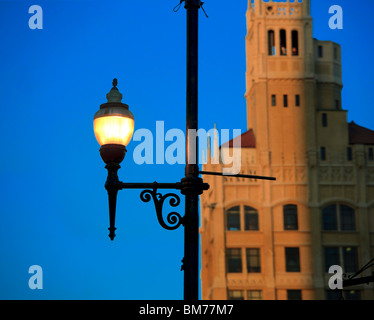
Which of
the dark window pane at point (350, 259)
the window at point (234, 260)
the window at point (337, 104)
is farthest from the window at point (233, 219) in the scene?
the window at point (337, 104)

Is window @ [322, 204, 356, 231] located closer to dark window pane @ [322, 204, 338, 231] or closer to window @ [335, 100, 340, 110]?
dark window pane @ [322, 204, 338, 231]

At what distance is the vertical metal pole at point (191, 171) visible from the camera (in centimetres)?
937

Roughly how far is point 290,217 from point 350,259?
662 centimetres

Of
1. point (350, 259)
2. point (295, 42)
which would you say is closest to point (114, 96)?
point (350, 259)

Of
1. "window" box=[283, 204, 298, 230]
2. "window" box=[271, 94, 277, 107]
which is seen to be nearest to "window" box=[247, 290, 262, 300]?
"window" box=[283, 204, 298, 230]

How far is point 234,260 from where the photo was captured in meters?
67.9

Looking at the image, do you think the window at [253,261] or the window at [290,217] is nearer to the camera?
the window at [253,261]

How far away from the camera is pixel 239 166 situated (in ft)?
235

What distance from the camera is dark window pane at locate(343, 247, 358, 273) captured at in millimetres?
69062

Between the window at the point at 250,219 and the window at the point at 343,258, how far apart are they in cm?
689

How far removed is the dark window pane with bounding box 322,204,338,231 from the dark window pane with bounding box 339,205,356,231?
641 millimetres

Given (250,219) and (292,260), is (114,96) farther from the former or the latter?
(292,260)

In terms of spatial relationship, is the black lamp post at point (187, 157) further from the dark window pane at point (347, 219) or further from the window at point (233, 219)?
the dark window pane at point (347, 219)
